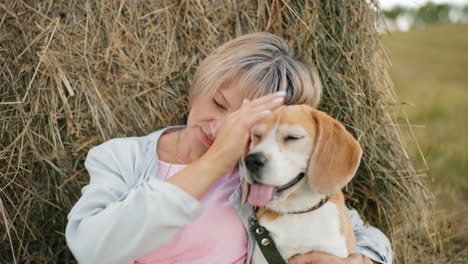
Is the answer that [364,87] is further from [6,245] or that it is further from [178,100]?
[6,245]

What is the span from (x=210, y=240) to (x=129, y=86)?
128 centimetres

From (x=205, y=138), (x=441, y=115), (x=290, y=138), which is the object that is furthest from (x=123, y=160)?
(x=441, y=115)

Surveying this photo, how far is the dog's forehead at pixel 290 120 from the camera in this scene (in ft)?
7.23

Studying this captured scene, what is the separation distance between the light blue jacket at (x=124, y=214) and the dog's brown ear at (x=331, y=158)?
45cm

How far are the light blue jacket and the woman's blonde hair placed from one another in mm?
537

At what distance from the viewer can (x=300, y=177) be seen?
2240 millimetres

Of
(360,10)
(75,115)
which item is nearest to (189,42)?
(75,115)

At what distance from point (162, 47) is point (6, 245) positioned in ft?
5.00

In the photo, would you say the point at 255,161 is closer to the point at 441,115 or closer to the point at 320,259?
the point at 320,259

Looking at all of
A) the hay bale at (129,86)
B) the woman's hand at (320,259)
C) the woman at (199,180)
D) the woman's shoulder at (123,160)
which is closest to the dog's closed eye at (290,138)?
the woman at (199,180)

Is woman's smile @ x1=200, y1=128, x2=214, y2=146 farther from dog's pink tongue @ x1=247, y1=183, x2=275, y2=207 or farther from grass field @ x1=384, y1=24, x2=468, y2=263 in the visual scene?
grass field @ x1=384, y1=24, x2=468, y2=263

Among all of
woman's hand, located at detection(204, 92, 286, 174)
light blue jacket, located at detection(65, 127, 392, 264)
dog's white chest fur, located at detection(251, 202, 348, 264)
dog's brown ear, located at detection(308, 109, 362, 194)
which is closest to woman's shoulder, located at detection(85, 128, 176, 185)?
light blue jacket, located at detection(65, 127, 392, 264)

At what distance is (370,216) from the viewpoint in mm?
3410

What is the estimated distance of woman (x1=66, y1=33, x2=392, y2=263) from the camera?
197 centimetres
